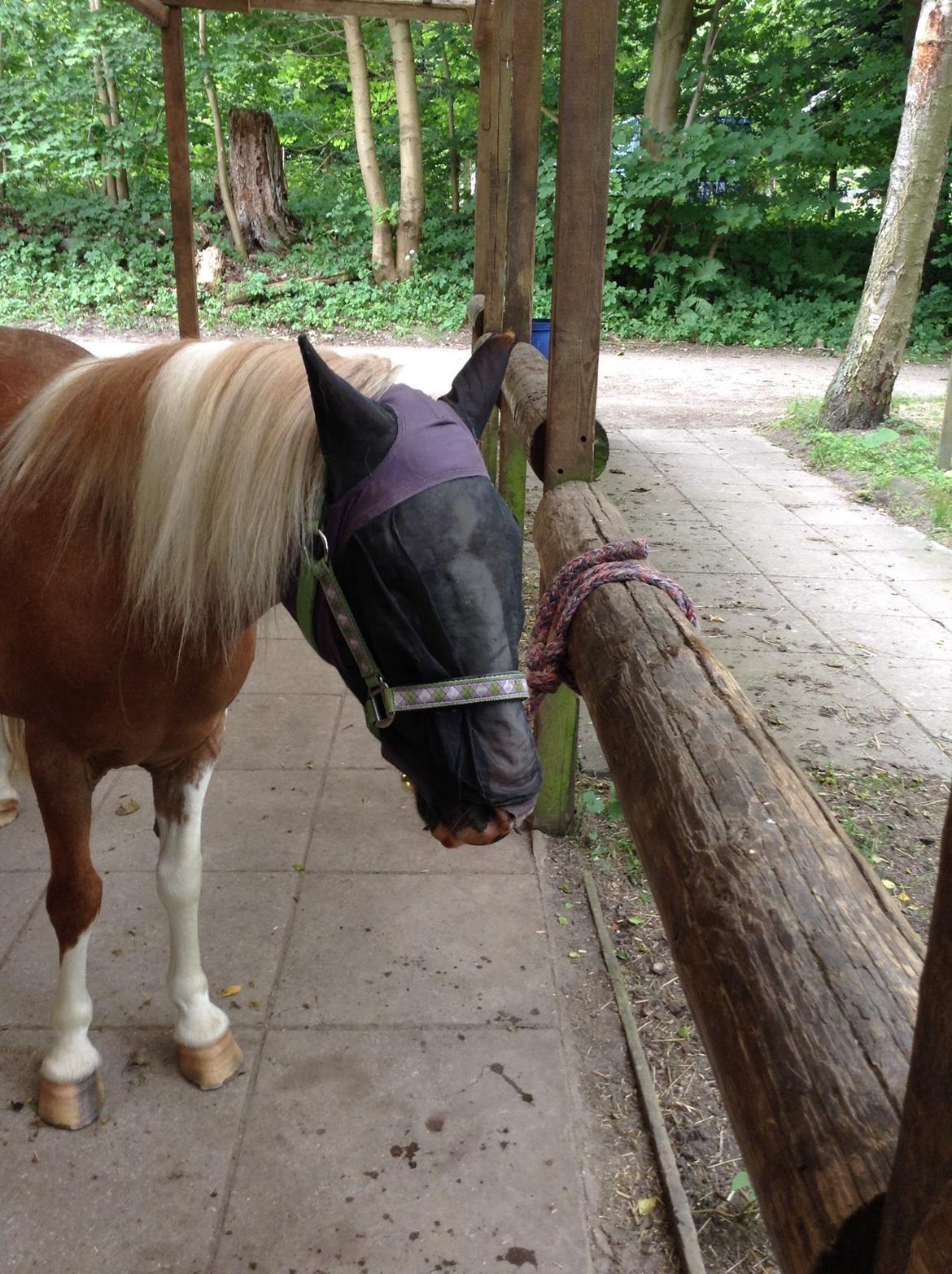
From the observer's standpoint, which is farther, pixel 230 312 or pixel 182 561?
pixel 230 312

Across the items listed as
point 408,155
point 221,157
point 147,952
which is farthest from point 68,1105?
point 221,157

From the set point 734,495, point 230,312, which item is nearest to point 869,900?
point 734,495

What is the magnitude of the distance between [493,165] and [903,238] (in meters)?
4.61

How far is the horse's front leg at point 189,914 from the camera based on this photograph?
2.08 metres

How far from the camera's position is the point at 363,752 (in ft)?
11.4

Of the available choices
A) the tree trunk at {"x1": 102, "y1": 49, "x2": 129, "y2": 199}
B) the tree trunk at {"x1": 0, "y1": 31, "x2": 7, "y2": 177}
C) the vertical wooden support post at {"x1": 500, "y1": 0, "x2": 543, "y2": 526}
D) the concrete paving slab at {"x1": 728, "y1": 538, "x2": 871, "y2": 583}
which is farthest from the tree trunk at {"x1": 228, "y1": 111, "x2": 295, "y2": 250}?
the vertical wooden support post at {"x1": 500, "y1": 0, "x2": 543, "y2": 526}

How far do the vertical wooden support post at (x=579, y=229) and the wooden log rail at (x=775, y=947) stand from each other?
1.15 m

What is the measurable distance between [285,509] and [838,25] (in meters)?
17.5

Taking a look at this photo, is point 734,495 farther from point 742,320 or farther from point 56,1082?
point 742,320

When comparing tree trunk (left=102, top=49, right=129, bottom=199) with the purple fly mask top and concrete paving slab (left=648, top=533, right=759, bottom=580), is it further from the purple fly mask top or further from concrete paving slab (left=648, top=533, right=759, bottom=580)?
the purple fly mask top

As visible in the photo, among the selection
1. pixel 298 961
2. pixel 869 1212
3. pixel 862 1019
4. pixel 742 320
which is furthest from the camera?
pixel 742 320

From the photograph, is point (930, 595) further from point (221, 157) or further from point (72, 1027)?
point (221, 157)

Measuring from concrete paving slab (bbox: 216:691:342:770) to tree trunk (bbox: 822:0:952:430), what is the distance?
255 inches

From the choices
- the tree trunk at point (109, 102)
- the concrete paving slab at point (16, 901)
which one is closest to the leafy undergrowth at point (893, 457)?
the concrete paving slab at point (16, 901)
